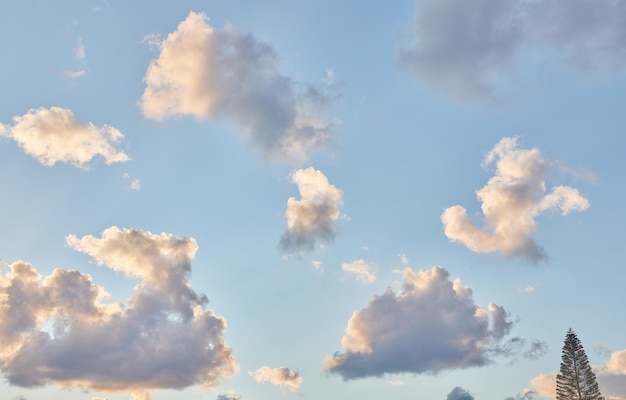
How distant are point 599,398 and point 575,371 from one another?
32.9ft

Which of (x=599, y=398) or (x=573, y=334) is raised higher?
(x=573, y=334)

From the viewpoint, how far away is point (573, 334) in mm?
172375

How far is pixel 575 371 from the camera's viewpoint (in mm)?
172875

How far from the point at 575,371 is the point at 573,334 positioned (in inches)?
459

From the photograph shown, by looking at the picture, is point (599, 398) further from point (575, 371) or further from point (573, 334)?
point (573, 334)

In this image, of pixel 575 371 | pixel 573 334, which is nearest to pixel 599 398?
pixel 575 371

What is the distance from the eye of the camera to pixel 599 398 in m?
170

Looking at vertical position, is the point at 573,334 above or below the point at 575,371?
above

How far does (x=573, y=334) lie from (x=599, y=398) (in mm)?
20453
